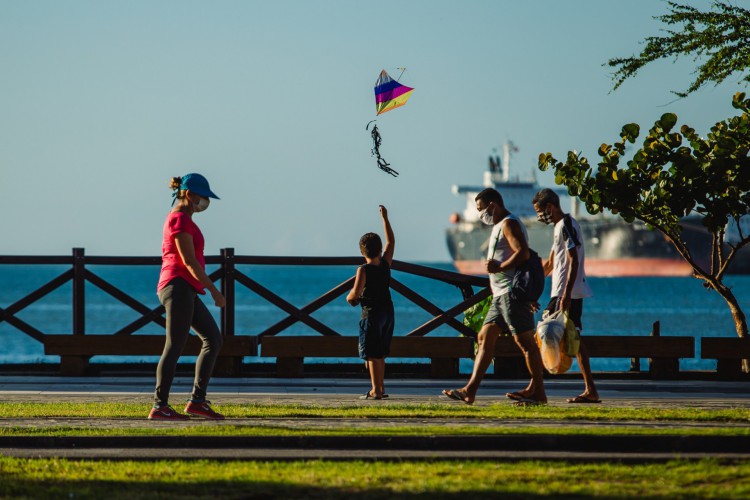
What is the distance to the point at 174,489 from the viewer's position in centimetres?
643

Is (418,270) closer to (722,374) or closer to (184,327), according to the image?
(722,374)

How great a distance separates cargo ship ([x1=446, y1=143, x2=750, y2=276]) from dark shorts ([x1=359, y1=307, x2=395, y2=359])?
9828cm

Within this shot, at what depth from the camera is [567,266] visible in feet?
33.6

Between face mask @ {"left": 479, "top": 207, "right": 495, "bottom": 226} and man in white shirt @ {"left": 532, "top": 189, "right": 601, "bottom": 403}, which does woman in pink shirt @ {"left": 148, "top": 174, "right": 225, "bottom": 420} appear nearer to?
face mask @ {"left": 479, "top": 207, "right": 495, "bottom": 226}

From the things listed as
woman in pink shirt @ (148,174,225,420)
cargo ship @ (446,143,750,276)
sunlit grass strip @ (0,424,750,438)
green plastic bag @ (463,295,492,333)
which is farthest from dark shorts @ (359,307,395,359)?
cargo ship @ (446,143,750,276)

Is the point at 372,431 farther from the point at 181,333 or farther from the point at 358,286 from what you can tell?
the point at 358,286

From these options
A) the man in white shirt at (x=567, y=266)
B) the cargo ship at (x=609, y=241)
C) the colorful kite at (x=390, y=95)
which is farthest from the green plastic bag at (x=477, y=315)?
the cargo ship at (x=609, y=241)

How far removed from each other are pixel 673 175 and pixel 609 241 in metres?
110

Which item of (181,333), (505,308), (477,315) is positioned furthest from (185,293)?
(477,315)

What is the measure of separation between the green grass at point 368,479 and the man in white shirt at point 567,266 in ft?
10.4

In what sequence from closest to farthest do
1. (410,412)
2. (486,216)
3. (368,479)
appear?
(368,479) < (410,412) < (486,216)

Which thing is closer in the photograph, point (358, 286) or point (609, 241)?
point (358, 286)

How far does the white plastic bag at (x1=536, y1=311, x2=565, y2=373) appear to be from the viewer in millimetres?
10188

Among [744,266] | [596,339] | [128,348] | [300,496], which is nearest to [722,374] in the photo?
[596,339]
